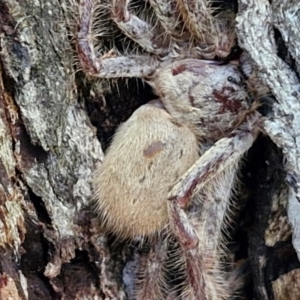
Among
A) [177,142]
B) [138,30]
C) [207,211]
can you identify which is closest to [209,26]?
[138,30]

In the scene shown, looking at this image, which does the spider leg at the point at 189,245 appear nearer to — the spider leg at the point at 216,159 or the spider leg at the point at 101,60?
the spider leg at the point at 216,159

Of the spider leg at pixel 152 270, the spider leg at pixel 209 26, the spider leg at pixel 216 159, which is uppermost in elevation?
the spider leg at pixel 209 26

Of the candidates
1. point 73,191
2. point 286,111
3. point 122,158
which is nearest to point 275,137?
point 286,111

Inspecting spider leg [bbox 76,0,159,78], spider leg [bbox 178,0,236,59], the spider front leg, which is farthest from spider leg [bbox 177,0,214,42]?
the spider front leg

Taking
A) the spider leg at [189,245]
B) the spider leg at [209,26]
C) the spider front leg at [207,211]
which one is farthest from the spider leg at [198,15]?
the spider leg at [189,245]

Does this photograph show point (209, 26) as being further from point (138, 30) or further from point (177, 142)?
point (177, 142)

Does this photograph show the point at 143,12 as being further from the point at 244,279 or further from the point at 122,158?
the point at 244,279

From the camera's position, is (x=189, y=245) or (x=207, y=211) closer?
(x=189, y=245)

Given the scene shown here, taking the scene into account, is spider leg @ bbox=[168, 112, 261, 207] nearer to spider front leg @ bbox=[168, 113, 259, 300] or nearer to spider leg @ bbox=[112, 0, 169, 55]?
spider front leg @ bbox=[168, 113, 259, 300]
